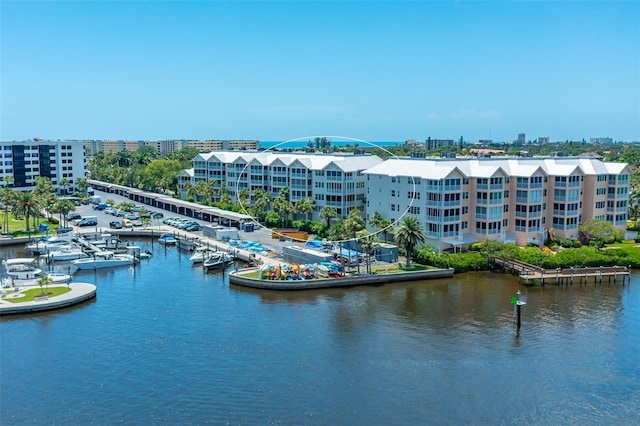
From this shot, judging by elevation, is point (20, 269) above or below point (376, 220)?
below

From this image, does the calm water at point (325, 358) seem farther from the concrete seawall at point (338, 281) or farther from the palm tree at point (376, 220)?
the palm tree at point (376, 220)

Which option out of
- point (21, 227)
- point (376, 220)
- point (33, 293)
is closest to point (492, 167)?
point (376, 220)

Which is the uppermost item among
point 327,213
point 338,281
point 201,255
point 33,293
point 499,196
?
point 499,196

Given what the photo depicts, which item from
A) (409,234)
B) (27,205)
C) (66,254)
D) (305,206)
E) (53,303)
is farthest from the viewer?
(305,206)

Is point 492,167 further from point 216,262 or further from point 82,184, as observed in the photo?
point 82,184

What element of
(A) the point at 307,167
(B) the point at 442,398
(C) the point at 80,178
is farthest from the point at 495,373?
(C) the point at 80,178

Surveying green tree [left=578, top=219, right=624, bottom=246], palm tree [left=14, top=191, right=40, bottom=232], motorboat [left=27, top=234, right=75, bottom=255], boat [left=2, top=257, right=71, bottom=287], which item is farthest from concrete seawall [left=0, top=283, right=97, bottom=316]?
green tree [left=578, top=219, right=624, bottom=246]
